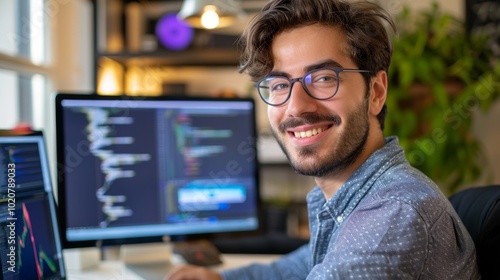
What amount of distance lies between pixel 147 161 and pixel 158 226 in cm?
17

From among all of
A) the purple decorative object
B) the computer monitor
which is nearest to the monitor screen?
the computer monitor

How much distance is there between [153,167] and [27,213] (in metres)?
0.45

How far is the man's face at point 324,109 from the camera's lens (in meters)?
0.98

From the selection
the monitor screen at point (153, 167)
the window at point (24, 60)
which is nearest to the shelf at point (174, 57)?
the window at point (24, 60)

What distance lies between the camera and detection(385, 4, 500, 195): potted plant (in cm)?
222

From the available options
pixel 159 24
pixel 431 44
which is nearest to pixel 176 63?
pixel 159 24

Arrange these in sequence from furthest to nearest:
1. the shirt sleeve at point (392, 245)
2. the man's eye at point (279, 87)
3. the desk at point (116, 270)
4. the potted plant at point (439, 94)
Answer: the potted plant at point (439, 94)
the desk at point (116, 270)
the man's eye at point (279, 87)
the shirt sleeve at point (392, 245)

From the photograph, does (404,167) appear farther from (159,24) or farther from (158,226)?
(159,24)

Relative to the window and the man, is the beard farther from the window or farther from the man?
the window

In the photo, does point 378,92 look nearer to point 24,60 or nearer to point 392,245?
point 392,245

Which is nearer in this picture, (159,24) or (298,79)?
(298,79)

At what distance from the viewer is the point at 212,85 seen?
9.32 ft

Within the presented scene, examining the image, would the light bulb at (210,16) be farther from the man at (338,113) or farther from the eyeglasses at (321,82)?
the eyeglasses at (321,82)

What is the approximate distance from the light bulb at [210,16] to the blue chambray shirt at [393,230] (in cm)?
88
